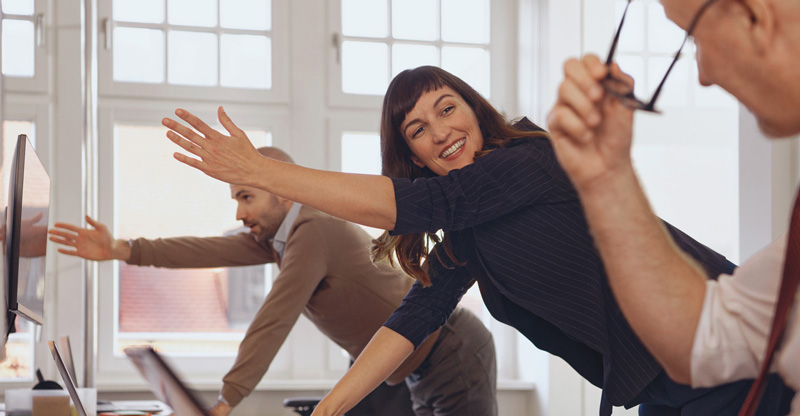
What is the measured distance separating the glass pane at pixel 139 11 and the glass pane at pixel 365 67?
866 mm

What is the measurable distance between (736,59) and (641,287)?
0.22 metres

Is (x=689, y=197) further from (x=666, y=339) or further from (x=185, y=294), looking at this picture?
(x=666, y=339)

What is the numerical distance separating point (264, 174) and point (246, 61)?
A: 258cm

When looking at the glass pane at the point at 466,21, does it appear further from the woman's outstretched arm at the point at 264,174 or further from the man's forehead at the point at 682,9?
the man's forehead at the point at 682,9

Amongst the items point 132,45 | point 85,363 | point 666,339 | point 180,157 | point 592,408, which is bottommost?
point 592,408

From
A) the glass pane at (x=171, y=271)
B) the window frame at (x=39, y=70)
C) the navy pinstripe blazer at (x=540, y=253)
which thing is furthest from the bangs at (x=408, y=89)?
the window frame at (x=39, y=70)

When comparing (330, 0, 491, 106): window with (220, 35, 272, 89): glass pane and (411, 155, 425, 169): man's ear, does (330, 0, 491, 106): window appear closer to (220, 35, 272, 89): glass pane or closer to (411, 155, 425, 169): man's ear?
(220, 35, 272, 89): glass pane

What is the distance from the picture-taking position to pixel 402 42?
3.89m

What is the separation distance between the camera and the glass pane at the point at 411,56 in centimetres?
388

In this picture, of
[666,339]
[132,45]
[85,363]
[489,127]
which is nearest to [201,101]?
[132,45]

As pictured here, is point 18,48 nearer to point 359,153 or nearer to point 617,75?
point 359,153

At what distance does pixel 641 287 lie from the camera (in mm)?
758

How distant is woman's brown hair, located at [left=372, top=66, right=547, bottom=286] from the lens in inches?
74.3

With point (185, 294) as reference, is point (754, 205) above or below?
above
